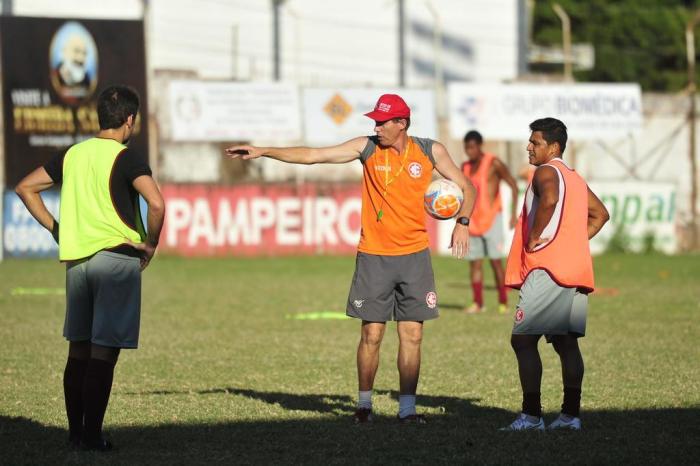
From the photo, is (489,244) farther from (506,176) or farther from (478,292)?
(506,176)

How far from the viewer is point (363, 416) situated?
30.8ft

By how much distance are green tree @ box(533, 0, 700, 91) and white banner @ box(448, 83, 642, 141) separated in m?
23.2

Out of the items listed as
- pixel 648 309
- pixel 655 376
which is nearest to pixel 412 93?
pixel 648 309

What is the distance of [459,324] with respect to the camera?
16188 mm

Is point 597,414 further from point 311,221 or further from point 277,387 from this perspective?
point 311,221

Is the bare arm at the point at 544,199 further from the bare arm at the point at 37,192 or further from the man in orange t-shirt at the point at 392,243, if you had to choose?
the bare arm at the point at 37,192

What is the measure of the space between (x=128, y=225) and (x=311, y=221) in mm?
22873

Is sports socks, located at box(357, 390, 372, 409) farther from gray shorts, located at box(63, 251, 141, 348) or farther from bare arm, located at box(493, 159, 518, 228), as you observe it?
bare arm, located at box(493, 159, 518, 228)

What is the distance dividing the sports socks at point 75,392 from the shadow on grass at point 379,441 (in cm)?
16

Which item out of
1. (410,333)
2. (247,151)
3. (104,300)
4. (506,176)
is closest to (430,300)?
(410,333)

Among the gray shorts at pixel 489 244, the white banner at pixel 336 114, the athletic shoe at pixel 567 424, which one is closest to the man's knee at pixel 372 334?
the athletic shoe at pixel 567 424

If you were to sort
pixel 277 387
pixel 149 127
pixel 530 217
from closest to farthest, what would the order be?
pixel 530 217
pixel 277 387
pixel 149 127

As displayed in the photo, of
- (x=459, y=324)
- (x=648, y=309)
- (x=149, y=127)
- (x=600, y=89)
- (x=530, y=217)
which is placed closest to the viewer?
(x=530, y=217)

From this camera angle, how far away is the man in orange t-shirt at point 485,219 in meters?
17.5
